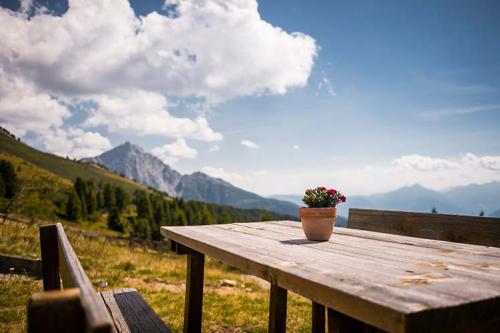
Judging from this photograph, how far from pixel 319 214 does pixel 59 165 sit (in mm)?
206105

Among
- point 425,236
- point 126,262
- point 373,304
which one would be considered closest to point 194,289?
point 425,236

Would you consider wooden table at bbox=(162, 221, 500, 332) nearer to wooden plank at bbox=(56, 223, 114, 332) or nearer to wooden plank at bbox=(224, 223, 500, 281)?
wooden plank at bbox=(224, 223, 500, 281)

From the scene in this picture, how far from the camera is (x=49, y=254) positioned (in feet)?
7.35

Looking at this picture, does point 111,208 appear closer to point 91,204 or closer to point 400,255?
point 91,204

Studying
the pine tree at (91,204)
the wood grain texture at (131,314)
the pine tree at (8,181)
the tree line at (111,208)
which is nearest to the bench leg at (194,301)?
the wood grain texture at (131,314)

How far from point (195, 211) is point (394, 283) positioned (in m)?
97.6

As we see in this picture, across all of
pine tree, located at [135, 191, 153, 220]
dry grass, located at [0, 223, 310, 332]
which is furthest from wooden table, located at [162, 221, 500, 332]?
pine tree, located at [135, 191, 153, 220]

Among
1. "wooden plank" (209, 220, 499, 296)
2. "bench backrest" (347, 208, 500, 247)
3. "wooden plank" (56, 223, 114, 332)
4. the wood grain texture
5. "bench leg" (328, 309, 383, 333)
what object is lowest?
the wood grain texture

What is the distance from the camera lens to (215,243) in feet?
8.09

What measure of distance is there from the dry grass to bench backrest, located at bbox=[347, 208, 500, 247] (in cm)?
207

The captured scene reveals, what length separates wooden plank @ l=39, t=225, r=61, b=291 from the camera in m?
2.21

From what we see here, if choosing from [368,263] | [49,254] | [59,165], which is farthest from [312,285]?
[59,165]

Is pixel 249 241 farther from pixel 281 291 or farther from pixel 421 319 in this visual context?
pixel 421 319

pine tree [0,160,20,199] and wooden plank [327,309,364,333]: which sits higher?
pine tree [0,160,20,199]
